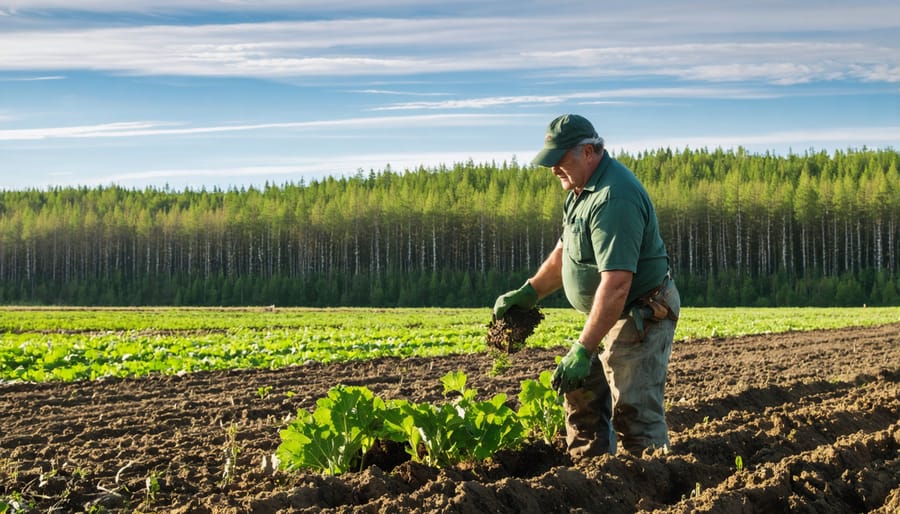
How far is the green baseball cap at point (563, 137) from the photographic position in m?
5.52

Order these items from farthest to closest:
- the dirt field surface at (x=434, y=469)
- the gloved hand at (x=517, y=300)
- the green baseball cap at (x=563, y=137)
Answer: the gloved hand at (x=517, y=300) → the green baseball cap at (x=563, y=137) → the dirt field surface at (x=434, y=469)

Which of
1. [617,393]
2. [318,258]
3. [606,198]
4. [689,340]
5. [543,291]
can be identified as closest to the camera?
[606,198]

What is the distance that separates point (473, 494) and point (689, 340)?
18100mm

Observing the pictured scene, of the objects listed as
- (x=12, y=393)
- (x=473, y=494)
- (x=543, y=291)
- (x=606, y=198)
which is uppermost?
(x=606, y=198)

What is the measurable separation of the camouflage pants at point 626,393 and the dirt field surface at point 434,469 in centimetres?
19

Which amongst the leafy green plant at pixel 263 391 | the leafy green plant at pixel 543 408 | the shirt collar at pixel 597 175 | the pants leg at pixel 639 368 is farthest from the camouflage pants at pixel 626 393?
the leafy green plant at pixel 263 391

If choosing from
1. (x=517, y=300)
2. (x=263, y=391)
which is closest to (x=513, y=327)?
(x=517, y=300)

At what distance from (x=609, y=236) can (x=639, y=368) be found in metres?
0.91

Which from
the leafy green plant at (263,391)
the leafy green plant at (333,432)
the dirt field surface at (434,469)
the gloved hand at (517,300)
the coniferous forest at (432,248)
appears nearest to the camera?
the dirt field surface at (434,469)

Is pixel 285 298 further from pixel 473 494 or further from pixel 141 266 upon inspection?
pixel 473 494

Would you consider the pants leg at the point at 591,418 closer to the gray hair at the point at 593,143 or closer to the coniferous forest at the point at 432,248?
the gray hair at the point at 593,143

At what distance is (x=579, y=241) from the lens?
559 centimetres

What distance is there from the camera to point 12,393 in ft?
39.7

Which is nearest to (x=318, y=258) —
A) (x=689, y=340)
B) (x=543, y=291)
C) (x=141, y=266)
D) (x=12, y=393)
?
(x=141, y=266)
